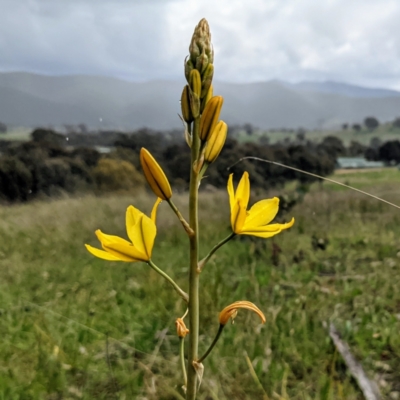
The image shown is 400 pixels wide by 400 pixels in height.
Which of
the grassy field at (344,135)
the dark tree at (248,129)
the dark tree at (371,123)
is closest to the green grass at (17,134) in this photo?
the grassy field at (344,135)

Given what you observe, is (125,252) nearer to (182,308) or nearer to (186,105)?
(186,105)

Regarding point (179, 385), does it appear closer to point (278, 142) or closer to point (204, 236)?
point (204, 236)

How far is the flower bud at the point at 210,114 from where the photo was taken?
0.50m

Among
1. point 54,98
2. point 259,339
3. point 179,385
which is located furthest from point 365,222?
point 54,98

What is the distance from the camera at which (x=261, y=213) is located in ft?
1.82

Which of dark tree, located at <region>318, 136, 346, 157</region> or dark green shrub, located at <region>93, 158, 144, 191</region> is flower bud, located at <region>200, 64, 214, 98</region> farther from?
dark tree, located at <region>318, 136, 346, 157</region>

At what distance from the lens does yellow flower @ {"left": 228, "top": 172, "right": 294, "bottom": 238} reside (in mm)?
533

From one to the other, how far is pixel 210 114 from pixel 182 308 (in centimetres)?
130

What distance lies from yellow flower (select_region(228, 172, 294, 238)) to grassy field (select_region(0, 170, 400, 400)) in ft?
1.51

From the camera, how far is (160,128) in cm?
364

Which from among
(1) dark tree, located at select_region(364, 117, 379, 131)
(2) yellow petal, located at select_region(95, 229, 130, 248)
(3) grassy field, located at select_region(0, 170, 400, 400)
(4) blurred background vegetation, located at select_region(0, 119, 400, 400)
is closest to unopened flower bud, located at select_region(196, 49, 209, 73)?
(2) yellow petal, located at select_region(95, 229, 130, 248)

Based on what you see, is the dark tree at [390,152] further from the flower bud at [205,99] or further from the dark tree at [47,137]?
the flower bud at [205,99]

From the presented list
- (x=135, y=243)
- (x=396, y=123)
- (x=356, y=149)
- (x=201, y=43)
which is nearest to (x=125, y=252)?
(x=135, y=243)

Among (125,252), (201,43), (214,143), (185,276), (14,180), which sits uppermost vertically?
(201,43)
